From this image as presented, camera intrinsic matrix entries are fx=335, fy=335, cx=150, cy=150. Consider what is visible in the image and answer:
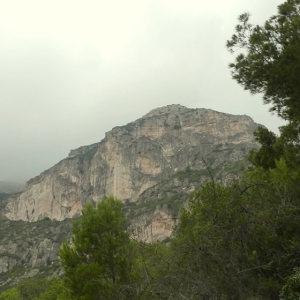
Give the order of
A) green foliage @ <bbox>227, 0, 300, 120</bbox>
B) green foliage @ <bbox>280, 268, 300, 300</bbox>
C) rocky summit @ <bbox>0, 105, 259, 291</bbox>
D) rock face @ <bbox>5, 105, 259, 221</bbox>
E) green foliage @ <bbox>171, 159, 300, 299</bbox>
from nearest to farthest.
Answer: green foliage @ <bbox>280, 268, 300, 300</bbox> < green foliage @ <bbox>171, 159, 300, 299</bbox> < green foliage @ <bbox>227, 0, 300, 120</bbox> < rocky summit @ <bbox>0, 105, 259, 291</bbox> < rock face @ <bbox>5, 105, 259, 221</bbox>

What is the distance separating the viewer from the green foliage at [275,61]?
9.68 metres

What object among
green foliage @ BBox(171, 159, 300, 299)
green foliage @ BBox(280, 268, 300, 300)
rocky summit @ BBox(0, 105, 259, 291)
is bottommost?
green foliage @ BBox(280, 268, 300, 300)

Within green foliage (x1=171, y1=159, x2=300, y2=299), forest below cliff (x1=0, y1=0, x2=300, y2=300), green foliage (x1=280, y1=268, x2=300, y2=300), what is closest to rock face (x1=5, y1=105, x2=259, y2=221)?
forest below cliff (x1=0, y1=0, x2=300, y2=300)

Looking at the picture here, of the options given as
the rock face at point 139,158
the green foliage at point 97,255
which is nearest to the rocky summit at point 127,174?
the rock face at point 139,158

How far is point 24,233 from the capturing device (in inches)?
4075

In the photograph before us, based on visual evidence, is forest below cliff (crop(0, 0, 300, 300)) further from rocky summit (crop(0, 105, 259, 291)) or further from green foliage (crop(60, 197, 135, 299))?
rocky summit (crop(0, 105, 259, 291))

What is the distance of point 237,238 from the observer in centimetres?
698

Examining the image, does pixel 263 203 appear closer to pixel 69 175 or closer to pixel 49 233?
pixel 49 233

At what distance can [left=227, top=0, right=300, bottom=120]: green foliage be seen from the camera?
9.68 metres

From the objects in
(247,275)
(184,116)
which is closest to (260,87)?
(247,275)

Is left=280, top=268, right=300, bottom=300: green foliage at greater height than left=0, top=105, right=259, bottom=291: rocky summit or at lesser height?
lesser

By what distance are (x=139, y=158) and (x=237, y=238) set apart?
99.5 metres

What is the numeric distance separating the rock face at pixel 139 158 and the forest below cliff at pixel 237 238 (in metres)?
85.0

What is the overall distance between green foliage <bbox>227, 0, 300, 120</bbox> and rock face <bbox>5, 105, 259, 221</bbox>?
281 feet
